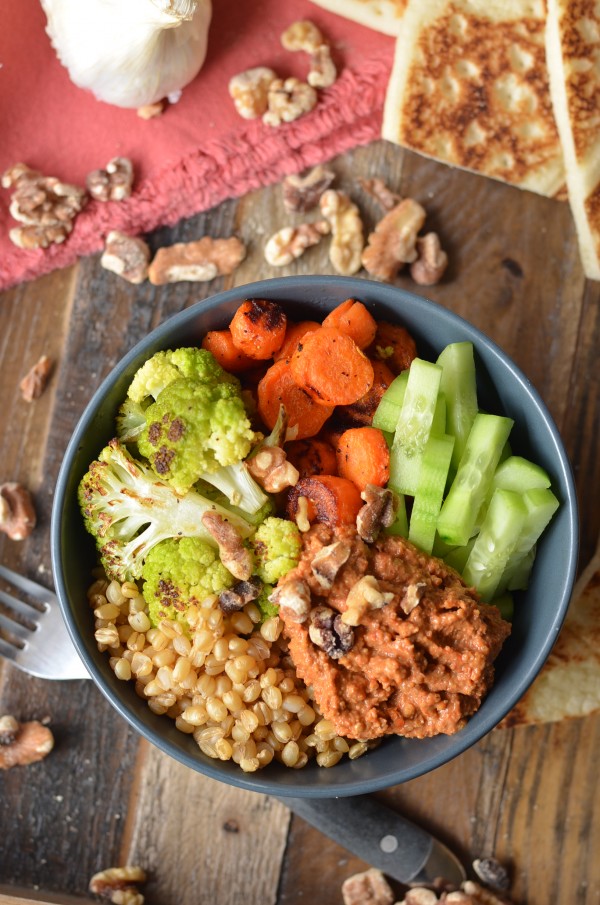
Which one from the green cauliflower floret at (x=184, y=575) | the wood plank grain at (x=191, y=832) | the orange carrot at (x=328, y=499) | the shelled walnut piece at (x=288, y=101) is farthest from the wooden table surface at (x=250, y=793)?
the orange carrot at (x=328, y=499)

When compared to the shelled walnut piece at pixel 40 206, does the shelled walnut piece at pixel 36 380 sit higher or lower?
lower

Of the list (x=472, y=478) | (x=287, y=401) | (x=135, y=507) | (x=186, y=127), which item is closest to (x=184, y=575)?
(x=135, y=507)

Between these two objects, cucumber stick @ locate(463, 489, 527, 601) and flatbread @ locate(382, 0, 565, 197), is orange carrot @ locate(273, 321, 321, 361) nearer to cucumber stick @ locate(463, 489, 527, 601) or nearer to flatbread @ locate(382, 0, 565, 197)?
cucumber stick @ locate(463, 489, 527, 601)

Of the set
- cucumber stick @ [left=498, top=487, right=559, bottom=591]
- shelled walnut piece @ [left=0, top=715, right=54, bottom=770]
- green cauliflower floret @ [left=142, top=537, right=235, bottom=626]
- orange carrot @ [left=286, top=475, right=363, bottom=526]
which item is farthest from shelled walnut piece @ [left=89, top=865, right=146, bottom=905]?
cucumber stick @ [left=498, top=487, right=559, bottom=591]

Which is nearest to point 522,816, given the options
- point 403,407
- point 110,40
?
point 403,407

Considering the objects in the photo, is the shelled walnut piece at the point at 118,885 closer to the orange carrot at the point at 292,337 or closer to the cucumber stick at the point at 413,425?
the cucumber stick at the point at 413,425

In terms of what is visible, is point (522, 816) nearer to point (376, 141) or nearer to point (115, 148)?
point (376, 141)

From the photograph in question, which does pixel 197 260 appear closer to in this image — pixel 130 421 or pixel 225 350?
pixel 225 350
